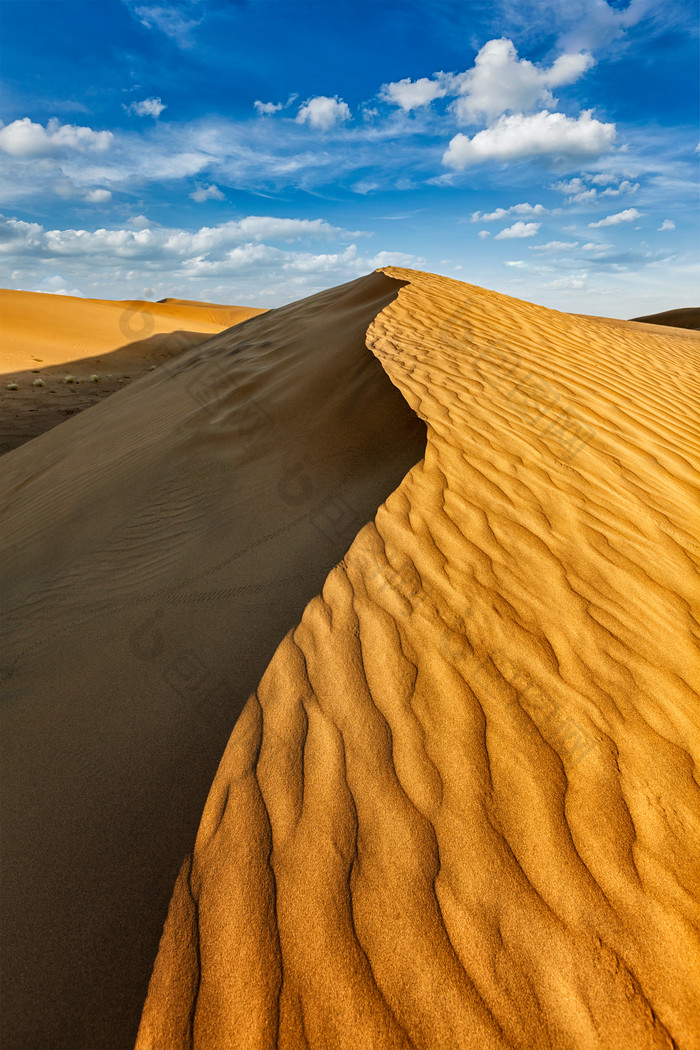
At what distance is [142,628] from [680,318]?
94.6 ft

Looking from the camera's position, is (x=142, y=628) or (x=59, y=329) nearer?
(x=142, y=628)

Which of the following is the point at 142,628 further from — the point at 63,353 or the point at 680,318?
the point at 680,318

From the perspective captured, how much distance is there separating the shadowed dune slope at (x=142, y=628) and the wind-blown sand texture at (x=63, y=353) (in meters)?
6.68

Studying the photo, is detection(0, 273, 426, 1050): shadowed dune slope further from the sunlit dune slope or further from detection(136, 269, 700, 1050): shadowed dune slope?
the sunlit dune slope

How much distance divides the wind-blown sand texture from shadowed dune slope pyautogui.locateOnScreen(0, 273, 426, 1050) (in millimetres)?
6682

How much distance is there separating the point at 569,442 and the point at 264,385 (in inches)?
122

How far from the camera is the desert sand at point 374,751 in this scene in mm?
1289

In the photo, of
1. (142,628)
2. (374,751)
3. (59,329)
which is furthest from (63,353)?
(374,751)

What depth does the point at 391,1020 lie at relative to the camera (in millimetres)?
1221

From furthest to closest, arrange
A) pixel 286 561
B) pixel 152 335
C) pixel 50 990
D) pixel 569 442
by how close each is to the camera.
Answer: pixel 152 335 < pixel 569 442 < pixel 286 561 < pixel 50 990

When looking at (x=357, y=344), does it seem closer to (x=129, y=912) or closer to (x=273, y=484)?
(x=273, y=484)

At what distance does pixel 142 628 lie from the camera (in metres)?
2.65

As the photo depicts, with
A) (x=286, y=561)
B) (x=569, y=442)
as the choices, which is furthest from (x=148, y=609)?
(x=569, y=442)

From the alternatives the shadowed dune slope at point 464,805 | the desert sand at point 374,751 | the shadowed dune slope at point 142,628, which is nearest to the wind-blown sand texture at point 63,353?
the shadowed dune slope at point 142,628
